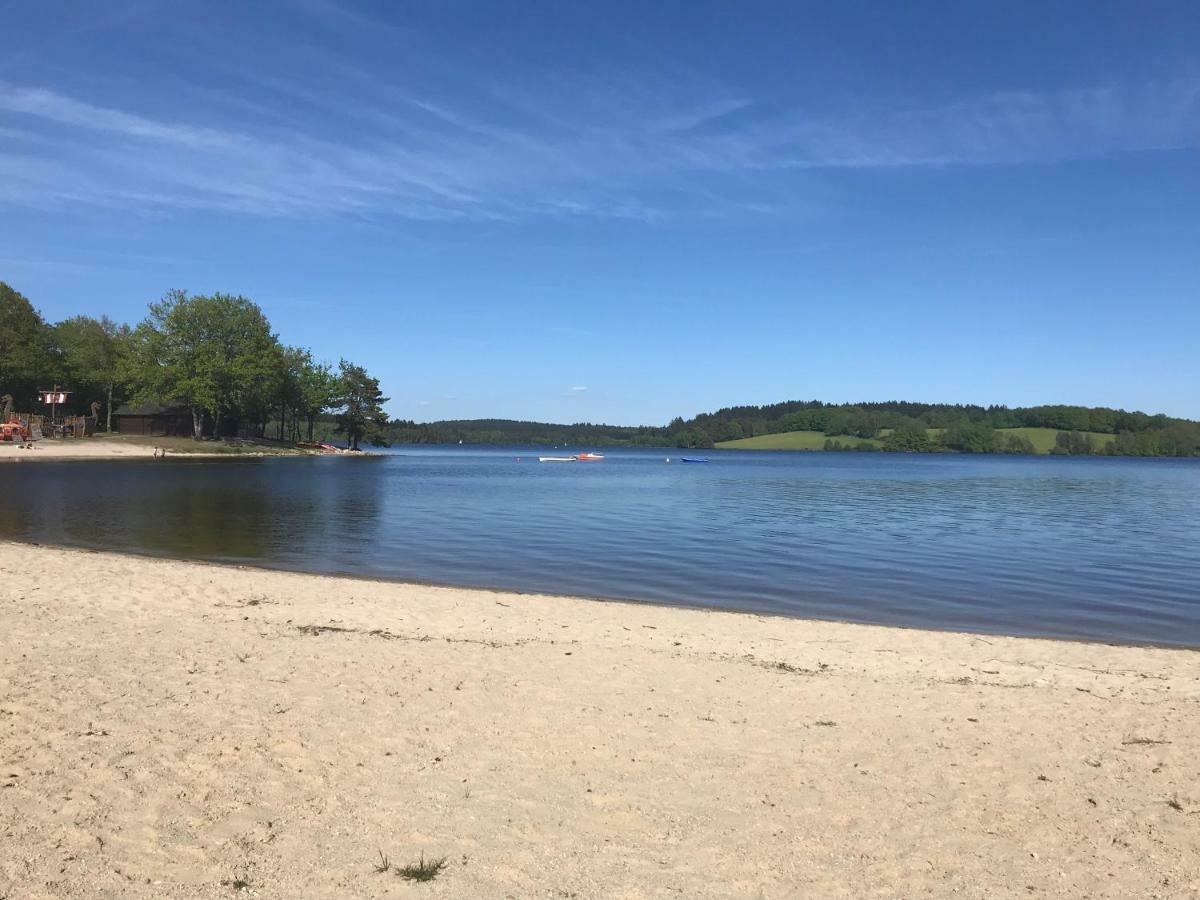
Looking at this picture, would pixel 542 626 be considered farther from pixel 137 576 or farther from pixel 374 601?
pixel 137 576

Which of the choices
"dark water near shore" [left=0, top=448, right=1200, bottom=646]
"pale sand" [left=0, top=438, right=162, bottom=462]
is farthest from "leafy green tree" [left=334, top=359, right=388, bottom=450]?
"dark water near shore" [left=0, top=448, right=1200, bottom=646]

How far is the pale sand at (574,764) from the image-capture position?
4.92m

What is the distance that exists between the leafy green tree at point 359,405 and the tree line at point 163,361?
719 cm

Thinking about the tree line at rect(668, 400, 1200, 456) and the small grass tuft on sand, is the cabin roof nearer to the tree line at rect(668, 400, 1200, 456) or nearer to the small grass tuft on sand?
the small grass tuft on sand

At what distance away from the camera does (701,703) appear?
28.2 ft

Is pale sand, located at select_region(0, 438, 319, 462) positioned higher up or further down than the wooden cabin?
further down

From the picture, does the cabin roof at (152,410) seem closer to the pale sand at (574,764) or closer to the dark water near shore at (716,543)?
the dark water near shore at (716,543)

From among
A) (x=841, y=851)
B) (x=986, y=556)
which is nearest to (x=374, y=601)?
(x=841, y=851)

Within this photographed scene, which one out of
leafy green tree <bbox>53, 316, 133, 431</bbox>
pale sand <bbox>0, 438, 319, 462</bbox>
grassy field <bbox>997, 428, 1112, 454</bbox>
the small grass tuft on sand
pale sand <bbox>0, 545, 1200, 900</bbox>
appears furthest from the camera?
grassy field <bbox>997, 428, 1112, 454</bbox>

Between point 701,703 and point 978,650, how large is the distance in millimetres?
5376

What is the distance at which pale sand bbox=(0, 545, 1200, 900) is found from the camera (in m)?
4.92

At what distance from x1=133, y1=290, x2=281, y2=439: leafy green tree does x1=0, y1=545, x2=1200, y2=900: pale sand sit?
75817mm

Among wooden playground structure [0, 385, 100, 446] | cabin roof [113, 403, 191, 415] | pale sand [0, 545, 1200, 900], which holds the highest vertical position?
cabin roof [113, 403, 191, 415]

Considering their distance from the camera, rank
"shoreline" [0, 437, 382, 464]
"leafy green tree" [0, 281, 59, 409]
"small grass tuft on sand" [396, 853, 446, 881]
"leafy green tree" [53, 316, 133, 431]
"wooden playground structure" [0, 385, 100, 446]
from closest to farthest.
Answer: "small grass tuft on sand" [396, 853, 446, 881] < "shoreline" [0, 437, 382, 464] < "wooden playground structure" [0, 385, 100, 446] < "leafy green tree" [0, 281, 59, 409] < "leafy green tree" [53, 316, 133, 431]
